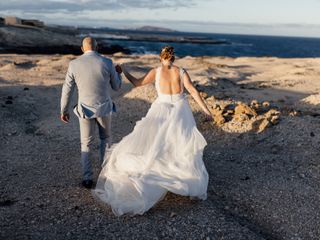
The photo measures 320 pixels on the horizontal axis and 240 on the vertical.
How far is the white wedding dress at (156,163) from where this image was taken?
22.1ft

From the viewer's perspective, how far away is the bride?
673cm

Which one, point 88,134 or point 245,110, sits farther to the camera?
point 245,110

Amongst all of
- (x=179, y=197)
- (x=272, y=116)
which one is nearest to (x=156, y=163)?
(x=179, y=197)

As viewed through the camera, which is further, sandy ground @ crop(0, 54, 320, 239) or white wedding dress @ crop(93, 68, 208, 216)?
white wedding dress @ crop(93, 68, 208, 216)

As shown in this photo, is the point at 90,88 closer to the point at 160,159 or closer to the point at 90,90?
the point at 90,90

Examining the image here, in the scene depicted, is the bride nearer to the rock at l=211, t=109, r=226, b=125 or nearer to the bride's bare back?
the bride's bare back

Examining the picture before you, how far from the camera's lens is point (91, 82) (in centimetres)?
721

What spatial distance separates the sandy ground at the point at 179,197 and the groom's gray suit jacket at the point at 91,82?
1393mm

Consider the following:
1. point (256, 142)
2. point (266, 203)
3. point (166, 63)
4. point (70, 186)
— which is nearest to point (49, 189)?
point (70, 186)

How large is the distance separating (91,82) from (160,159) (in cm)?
162

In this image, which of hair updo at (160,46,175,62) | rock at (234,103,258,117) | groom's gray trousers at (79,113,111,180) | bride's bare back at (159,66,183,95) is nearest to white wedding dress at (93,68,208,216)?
bride's bare back at (159,66,183,95)

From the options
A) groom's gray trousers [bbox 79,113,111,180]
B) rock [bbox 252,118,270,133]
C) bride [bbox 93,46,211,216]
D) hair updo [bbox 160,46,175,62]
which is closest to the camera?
bride [bbox 93,46,211,216]

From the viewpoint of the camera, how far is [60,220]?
657 centimetres

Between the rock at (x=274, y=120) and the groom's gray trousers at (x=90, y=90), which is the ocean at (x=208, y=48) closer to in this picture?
the rock at (x=274, y=120)
